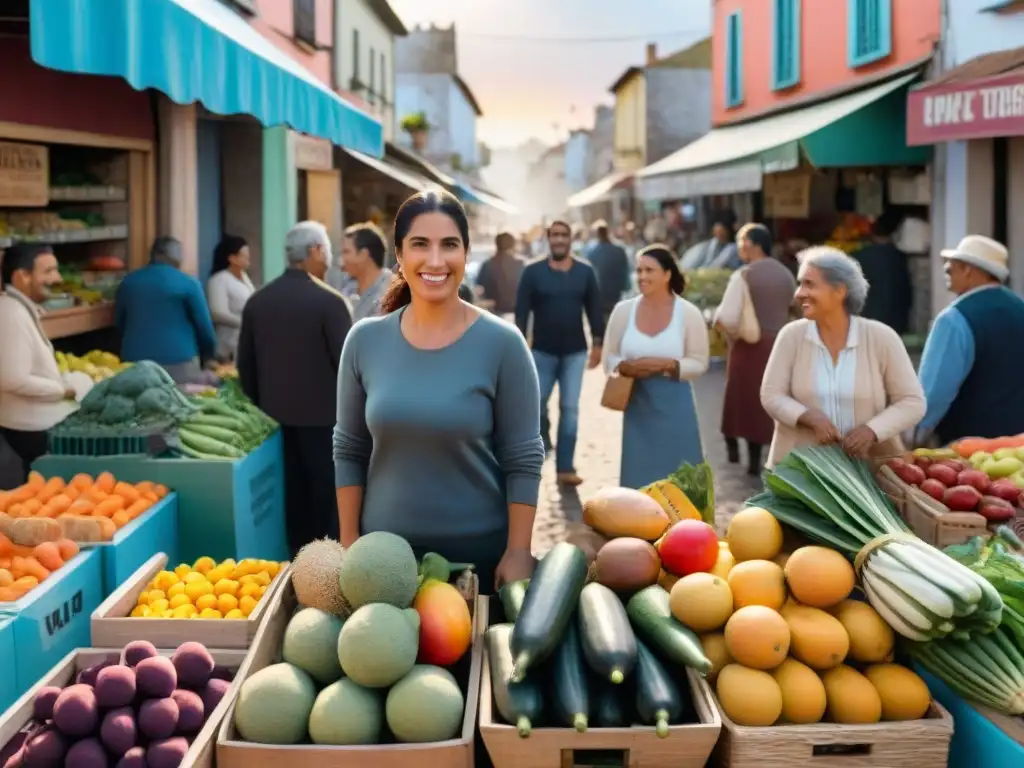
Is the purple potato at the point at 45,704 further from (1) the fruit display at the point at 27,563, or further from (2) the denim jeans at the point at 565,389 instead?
(2) the denim jeans at the point at 565,389

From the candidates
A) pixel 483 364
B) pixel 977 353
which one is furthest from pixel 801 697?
pixel 977 353

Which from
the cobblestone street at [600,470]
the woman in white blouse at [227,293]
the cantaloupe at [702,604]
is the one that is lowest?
the cobblestone street at [600,470]

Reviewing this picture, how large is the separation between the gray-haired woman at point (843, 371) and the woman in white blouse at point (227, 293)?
17.0 ft

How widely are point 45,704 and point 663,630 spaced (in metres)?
1.53

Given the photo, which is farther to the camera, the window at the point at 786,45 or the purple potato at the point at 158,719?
the window at the point at 786,45

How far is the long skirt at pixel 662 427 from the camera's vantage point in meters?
6.98

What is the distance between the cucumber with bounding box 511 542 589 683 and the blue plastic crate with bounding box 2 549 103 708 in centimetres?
181

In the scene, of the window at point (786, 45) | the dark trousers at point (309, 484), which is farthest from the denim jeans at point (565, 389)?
the window at point (786, 45)

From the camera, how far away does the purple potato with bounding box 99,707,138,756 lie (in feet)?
8.82

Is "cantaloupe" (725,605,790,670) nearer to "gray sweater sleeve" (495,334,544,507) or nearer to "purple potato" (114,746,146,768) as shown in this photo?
"gray sweater sleeve" (495,334,544,507)

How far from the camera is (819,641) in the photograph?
2756 mm

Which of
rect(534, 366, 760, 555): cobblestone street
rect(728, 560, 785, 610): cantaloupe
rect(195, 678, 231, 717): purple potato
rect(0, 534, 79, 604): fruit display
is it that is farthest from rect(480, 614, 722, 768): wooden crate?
rect(534, 366, 760, 555): cobblestone street

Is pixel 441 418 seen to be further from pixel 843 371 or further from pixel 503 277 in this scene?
pixel 503 277

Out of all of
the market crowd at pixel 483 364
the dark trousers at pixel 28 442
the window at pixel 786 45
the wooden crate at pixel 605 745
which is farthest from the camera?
the window at pixel 786 45
